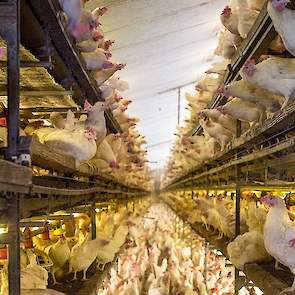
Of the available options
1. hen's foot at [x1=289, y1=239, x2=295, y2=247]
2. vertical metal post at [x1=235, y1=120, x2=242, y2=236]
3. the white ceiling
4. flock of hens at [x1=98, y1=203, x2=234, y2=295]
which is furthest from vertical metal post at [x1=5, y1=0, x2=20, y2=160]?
flock of hens at [x1=98, y1=203, x2=234, y2=295]

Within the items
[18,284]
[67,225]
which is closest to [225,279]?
[67,225]

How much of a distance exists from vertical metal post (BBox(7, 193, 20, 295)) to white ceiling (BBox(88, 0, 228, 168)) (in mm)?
1884

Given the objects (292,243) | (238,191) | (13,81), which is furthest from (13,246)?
(238,191)

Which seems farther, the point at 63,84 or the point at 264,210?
the point at 264,210

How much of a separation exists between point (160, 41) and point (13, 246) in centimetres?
306

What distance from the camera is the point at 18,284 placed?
1413mm

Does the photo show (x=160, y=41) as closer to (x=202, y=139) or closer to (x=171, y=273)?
(x=202, y=139)

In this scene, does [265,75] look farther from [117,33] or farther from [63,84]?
[117,33]

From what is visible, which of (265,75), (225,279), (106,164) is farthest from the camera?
(225,279)

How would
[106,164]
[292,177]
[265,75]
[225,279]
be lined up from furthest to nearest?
[225,279]
[106,164]
[292,177]
[265,75]

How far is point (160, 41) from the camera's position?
4254mm

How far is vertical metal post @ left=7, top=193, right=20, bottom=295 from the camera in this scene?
1.41 metres

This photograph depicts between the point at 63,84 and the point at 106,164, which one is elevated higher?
the point at 63,84

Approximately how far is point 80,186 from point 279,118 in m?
1.26
